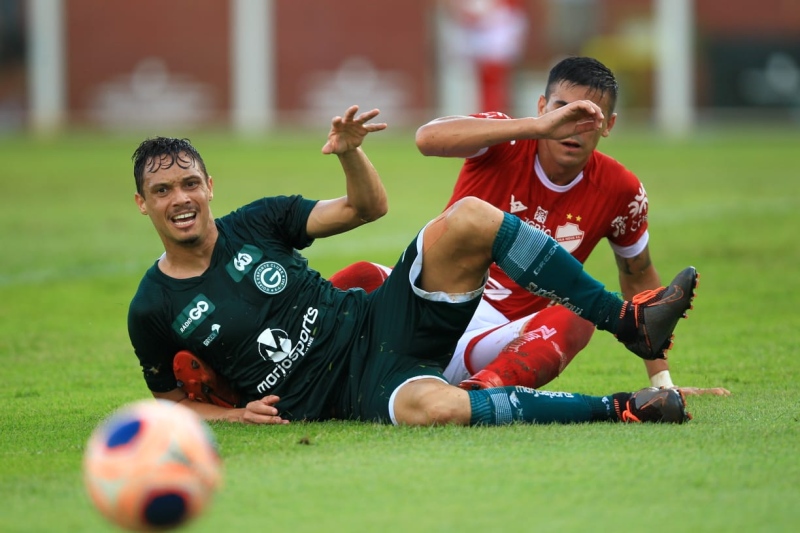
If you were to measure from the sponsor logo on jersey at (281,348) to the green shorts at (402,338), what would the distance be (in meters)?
0.24

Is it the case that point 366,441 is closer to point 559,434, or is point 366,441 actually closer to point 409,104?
point 559,434

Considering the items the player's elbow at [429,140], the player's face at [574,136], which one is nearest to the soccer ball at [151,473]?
the player's elbow at [429,140]

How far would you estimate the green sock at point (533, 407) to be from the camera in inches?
216

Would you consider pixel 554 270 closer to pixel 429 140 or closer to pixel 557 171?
pixel 429 140

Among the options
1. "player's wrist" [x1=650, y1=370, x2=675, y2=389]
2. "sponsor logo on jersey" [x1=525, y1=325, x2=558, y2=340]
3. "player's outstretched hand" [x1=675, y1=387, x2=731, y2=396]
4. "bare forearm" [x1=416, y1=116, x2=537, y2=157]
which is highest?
"bare forearm" [x1=416, y1=116, x2=537, y2=157]

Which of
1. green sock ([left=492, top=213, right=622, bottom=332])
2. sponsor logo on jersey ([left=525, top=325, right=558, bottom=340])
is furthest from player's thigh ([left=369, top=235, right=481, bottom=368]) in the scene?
sponsor logo on jersey ([left=525, top=325, right=558, bottom=340])

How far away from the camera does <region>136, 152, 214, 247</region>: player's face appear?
5719 mm

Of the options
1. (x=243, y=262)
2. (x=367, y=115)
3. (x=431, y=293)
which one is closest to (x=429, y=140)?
(x=367, y=115)

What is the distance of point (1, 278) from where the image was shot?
11867 millimetres

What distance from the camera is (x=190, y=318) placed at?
5.71 m

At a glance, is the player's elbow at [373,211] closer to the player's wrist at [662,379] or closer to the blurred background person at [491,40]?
the player's wrist at [662,379]

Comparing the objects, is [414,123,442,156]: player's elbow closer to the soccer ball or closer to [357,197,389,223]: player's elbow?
[357,197,389,223]: player's elbow

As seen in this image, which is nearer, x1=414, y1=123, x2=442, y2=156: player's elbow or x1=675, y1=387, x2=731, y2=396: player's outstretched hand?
x1=414, y1=123, x2=442, y2=156: player's elbow

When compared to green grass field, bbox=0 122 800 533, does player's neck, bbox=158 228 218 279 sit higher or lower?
higher
